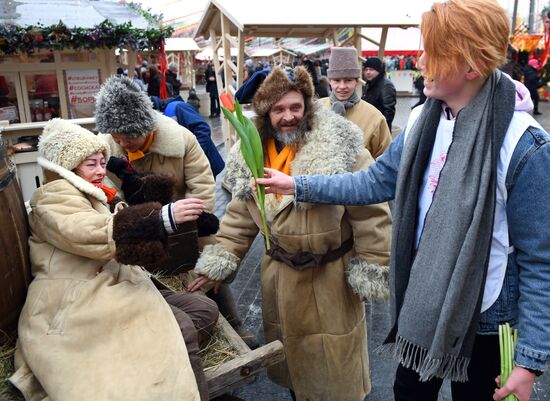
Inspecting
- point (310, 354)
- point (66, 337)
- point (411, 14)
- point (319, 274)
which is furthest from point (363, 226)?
point (411, 14)

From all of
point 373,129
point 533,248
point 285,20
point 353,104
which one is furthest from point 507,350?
point 285,20

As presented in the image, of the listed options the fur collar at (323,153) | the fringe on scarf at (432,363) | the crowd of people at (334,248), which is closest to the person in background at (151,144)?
the crowd of people at (334,248)

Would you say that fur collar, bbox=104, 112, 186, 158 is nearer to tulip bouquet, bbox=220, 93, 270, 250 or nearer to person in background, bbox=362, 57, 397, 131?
tulip bouquet, bbox=220, 93, 270, 250

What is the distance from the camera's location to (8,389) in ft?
6.00

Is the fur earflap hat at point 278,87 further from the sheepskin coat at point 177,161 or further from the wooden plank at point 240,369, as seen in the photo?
the wooden plank at point 240,369

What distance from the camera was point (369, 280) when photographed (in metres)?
2.34

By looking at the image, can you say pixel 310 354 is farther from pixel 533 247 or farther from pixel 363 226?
pixel 533 247

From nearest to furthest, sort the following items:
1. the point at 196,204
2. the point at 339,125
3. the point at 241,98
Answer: the point at 196,204 < the point at 339,125 < the point at 241,98

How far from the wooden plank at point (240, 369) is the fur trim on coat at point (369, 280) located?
0.50m

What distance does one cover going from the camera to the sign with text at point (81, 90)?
621 centimetres

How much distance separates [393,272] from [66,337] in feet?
3.96

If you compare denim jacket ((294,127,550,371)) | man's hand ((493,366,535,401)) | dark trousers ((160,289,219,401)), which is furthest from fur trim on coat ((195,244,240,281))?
man's hand ((493,366,535,401))

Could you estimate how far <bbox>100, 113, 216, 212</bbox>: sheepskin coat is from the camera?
3.24 metres

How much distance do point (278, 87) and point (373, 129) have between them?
2108 millimetres
